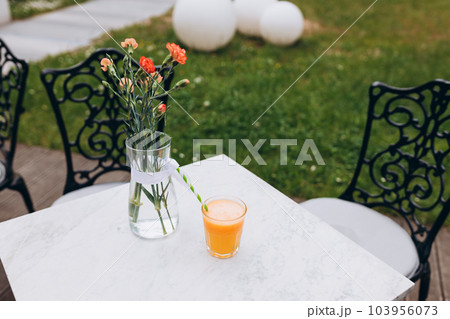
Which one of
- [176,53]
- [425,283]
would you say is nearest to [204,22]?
[425,283]

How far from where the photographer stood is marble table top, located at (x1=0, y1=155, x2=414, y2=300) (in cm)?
104

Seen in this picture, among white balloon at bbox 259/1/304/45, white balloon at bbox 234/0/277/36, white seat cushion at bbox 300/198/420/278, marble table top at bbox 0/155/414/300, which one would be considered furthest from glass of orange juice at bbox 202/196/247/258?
white balloon at bbox 234/0/277/36

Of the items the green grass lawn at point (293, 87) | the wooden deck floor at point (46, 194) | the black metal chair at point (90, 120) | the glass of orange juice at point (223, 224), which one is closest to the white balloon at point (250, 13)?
the green grass lawn at point (293, 87)

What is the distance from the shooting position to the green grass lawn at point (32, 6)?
19.4 ft

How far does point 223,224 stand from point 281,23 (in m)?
4.08

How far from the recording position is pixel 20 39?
16.7 feet

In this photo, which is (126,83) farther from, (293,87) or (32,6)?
(32,6)

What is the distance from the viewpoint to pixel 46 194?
266 centimetres

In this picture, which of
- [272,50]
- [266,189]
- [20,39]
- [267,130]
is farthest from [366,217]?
[20,39]

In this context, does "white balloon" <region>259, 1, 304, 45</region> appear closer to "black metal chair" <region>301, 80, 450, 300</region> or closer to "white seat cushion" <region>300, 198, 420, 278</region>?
"black metal chair" <region>301, 80, 450, 300</region>

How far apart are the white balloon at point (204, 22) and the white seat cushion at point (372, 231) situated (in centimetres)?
324

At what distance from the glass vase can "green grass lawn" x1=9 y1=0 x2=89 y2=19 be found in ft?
19.1

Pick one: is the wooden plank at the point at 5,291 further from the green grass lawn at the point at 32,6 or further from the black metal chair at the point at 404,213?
the green grass lawn at the point at 32,6

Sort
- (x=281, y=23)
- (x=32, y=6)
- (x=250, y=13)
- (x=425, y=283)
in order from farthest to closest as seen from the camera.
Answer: (x=32, y=6) < (x=250, y=13) < (x=281, y=23) < (x=425, y=283)
